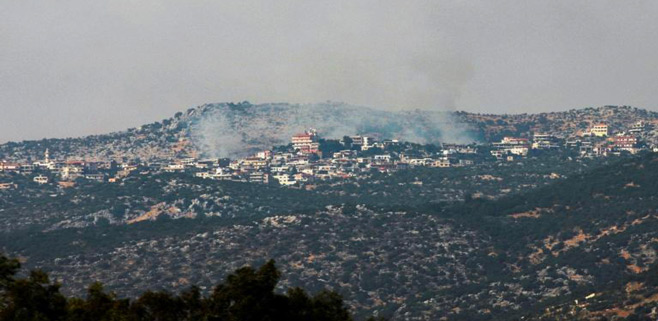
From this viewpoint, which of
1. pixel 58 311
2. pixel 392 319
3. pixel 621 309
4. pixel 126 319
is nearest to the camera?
pixel 126 319

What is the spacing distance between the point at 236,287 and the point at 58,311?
12647 millimetres

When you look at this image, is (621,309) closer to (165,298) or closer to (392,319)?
(392,319)

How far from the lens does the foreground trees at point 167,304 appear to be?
9069 centimetres

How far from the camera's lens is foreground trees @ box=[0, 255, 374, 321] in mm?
90688

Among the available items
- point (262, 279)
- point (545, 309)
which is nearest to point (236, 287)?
point (262, 279)

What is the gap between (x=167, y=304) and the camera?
3622 inches

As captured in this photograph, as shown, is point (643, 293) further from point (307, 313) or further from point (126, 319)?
point (126, 319)

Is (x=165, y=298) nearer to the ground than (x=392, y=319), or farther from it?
farther from it

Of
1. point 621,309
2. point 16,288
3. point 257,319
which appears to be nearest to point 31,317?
point 16,288

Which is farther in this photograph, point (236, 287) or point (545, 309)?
point (545, 309)

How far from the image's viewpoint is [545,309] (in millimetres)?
176625

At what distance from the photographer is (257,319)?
93.6 metres

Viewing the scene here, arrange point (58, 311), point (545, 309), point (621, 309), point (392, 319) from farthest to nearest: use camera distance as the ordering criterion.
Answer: point (392, 319)
point (545, 309)
point (621, 309)
point (58, 311)

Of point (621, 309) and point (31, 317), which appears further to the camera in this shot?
point (621, 309)
